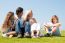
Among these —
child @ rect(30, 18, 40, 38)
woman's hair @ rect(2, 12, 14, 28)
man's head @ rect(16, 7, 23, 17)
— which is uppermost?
man's head @ rect(16, 7, 23, 17)

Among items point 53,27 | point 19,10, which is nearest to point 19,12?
point 19,10

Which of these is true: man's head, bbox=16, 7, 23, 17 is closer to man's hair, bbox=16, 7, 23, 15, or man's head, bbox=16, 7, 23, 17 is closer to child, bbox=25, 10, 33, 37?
man's hair, bbox=16, 7, 23, 15

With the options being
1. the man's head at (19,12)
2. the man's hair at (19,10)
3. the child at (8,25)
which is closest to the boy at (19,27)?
the man's head at (19,12)

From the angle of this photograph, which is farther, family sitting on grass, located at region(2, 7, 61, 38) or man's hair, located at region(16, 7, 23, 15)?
man's hair, located at region(16, 7, 23, 15)

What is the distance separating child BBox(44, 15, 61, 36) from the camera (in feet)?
39.7

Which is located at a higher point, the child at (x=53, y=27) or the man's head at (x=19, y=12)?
the man's head at (x=19, y=12)

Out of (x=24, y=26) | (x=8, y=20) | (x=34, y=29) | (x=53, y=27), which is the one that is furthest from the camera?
(x=53, y=27)

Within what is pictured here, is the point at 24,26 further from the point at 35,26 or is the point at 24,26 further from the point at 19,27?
the point at 35,26

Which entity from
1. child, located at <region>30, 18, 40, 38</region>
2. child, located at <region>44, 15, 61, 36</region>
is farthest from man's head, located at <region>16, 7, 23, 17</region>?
child, located at <region>44, 15, 61, 36</region>

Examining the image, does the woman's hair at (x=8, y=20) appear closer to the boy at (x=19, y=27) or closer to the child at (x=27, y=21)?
the boy at (x=19, y=27)

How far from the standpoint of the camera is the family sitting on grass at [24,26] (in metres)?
11.2

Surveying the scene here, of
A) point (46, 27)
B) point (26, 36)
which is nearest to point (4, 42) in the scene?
point (26, 36)

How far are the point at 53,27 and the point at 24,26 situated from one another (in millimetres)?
1756

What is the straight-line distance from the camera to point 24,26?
11.2 meters
